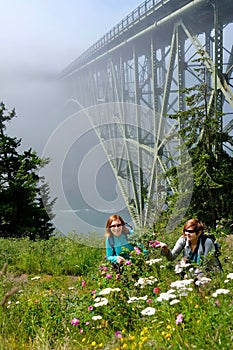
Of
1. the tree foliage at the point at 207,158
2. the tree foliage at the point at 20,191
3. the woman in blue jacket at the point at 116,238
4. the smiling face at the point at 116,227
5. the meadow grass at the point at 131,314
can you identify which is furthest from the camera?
the tree foliage at the point at 20,191

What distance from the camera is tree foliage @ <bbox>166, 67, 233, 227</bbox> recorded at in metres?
10.1

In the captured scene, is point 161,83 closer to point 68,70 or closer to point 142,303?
point 142,303

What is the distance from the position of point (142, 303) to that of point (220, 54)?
893 cm

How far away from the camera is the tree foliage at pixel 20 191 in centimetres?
1452

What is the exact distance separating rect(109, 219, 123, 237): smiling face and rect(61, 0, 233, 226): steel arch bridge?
4501 mm

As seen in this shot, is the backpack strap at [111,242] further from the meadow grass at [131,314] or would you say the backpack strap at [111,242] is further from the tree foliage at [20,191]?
the tree foliage at [20,191]

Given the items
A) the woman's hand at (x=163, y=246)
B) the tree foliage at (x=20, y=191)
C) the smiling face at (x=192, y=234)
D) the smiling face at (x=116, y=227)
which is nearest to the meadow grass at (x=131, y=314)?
the woman's hand at (x=163, y=246)

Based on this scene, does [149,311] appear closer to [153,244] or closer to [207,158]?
[153,244]

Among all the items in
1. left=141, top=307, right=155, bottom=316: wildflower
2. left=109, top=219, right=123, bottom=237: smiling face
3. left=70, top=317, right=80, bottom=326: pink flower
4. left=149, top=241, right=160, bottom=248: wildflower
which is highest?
left=109, top=219, right=123, bottom=237: smiling face

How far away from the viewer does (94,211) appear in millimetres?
21219

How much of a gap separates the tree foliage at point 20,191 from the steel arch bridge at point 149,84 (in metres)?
3.48

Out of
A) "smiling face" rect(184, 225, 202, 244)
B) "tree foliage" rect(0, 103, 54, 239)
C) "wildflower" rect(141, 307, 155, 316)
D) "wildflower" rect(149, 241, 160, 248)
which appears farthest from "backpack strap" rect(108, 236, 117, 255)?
"tree foliage" rect(0, 103, 54, 239)

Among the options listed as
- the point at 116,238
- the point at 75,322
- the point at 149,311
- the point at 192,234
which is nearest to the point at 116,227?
the point at 116,238

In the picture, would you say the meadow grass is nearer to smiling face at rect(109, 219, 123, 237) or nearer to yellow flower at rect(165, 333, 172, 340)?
yellow flower at rect(165, 333, 172, 340)
